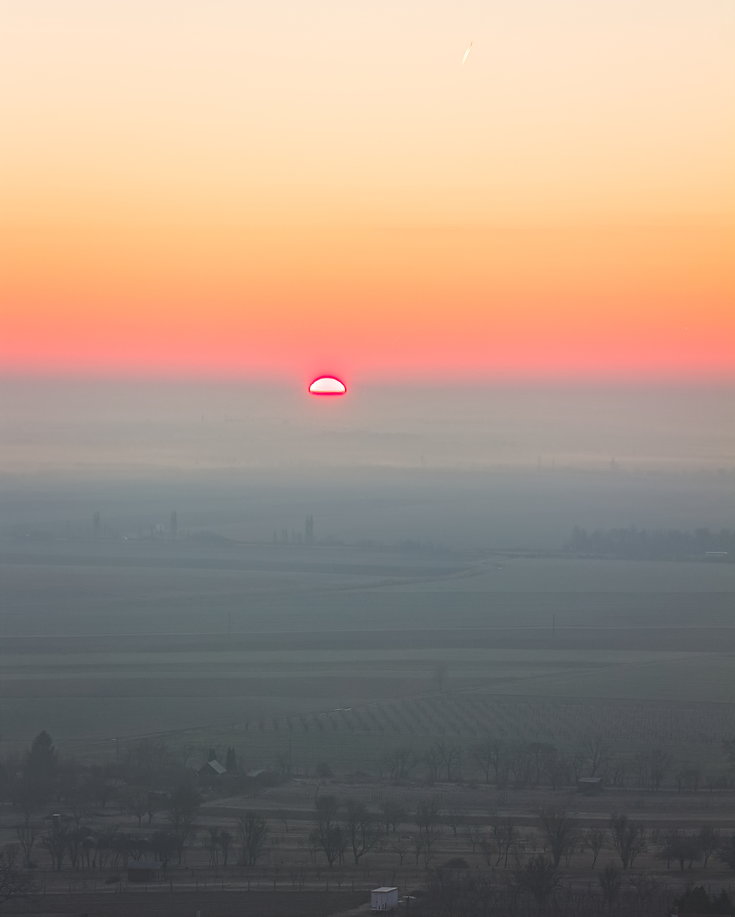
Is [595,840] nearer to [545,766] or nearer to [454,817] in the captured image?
[454,817]

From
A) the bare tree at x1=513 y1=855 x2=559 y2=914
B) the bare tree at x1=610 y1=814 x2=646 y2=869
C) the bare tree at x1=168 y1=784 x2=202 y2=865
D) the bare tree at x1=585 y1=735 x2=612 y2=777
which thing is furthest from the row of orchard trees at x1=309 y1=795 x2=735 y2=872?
the bare tree at x1=585 y1=735 x2=612 y2=777

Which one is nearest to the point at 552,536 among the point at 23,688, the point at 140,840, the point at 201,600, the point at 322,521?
the point at 322,521

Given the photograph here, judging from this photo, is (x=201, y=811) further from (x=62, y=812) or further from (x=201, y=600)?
(x=201, y=600)

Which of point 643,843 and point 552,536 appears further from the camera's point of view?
point 552,536

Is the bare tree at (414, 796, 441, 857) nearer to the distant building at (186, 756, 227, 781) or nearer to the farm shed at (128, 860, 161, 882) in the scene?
the distant building at (186, 756, 227, 781)

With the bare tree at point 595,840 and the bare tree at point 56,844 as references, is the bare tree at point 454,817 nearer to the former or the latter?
the bare tree at point 595,840

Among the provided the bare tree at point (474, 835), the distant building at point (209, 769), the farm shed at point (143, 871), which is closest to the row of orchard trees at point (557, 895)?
the bare tree at point (474, 835)
